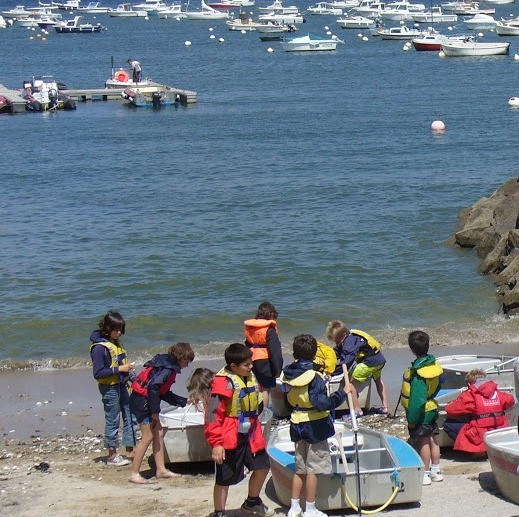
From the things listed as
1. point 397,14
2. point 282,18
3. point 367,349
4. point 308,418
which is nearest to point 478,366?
point 367,349

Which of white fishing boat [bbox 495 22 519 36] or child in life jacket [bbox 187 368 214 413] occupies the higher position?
white fishing boat [bbox 495 22 519 36]

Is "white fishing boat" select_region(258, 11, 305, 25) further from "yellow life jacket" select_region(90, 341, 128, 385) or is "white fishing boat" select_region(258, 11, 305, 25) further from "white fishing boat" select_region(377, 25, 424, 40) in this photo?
"yellow life jacket" select_region(90, 341, 128, 385)

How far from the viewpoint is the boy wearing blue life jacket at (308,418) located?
828 centimetres

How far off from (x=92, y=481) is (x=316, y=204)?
1861cm

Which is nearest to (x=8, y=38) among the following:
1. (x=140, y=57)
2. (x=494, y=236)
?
(x=140, y=57)

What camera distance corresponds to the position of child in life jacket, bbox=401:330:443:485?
366 inches

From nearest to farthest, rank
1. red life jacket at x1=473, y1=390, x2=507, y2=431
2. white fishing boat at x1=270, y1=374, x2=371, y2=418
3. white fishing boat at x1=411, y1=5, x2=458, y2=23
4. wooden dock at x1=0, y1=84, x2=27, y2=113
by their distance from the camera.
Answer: red life jacket at x1=473, y1=390, x2=507, y2=431
white fishing boat at x1=270, y1=374, x2=371, y2=418
wooden dock at x1=0, y1=84, x2=27, y2=113
white fishing boat at x1=411, y1=5, x2=458, y2=23

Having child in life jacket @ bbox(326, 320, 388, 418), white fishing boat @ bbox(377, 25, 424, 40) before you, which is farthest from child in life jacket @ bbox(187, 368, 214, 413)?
white fishing boat @ bbox(377, 25, 424, 40)

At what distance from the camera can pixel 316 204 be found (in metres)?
28.2

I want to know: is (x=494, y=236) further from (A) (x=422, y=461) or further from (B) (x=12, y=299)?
(A) (x=422, y=461)

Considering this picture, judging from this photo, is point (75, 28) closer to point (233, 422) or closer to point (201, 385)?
point (201, 385)

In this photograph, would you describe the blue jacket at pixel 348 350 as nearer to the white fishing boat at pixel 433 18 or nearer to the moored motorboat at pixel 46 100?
the moored motorboat at pixel 46 100

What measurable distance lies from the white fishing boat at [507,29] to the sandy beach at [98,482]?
3287 inches

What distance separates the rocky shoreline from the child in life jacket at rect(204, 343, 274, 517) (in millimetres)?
10473
